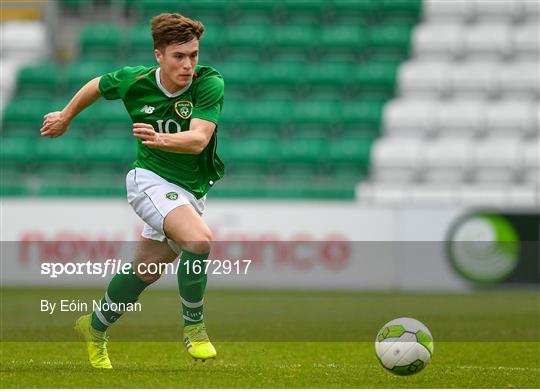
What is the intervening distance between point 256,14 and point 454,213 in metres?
8.07

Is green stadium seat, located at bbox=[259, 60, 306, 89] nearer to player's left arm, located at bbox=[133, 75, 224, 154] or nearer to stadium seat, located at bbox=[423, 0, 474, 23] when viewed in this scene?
stadium seat, located at bbox=[423, 0, 474, 23]

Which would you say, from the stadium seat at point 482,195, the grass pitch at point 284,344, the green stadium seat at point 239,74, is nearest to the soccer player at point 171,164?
the grass pitch at point 284,344

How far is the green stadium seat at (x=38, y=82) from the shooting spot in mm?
23250

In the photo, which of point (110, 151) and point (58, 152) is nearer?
A: point (110, 151)

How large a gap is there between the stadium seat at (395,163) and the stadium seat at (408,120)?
0.94 m

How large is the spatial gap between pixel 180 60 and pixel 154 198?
2.82 ft

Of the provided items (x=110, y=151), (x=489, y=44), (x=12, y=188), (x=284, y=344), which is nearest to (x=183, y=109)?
(x=284, y=344)

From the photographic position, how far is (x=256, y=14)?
80.4 ft

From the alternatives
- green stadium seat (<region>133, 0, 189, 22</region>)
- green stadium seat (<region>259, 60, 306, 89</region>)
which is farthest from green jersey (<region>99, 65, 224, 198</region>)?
green stadium seat (<region>133, 0, 189, 22</region>)

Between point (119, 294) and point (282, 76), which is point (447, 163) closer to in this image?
point (282, 76)

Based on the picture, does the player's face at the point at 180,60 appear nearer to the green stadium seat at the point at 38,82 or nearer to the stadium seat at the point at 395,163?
the stadium seat at the point at 395,163

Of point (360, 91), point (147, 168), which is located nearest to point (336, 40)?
point (360, 91)

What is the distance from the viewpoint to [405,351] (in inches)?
261

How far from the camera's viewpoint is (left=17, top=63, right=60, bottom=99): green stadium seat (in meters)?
23.2
